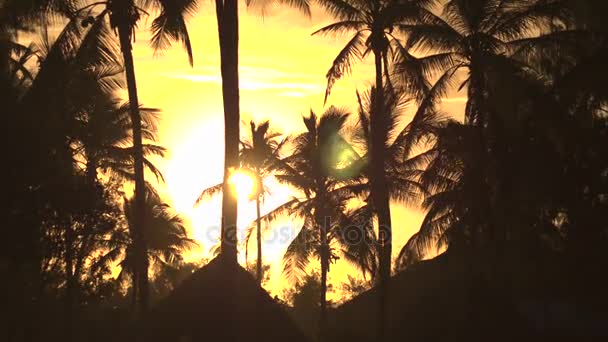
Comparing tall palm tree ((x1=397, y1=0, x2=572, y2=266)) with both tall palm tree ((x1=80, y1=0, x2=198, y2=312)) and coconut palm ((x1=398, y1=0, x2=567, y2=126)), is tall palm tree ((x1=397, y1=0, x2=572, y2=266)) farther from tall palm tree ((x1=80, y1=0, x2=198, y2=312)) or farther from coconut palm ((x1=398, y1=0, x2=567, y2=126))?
tall palm tree ((x1=80, y1=0, x2=198, y2=312))

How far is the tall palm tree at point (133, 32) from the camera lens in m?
17.5

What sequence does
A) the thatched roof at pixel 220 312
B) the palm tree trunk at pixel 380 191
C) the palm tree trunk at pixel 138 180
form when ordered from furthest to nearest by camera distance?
1. the palm tree trunk at pixel 380 191
2. the palm tree trunk at pixel 138 180
3. the thatched roof at pixel 220 312

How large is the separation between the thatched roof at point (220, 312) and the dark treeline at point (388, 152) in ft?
0.59

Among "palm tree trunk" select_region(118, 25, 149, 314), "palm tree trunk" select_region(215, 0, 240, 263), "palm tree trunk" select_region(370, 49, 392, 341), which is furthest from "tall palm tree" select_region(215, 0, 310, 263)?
"palm tree trunk" select_region(370, 49, 392, 341)

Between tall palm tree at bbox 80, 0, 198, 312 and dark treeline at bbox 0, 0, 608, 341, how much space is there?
0.04 metres

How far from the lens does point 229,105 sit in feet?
53.1

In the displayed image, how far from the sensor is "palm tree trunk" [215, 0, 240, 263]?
1591cm

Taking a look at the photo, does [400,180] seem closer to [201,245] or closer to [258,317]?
[258,317]

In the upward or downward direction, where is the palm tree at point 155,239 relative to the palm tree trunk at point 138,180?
upward

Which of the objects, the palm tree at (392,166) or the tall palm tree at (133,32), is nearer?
the tall palm tree at (133,32)

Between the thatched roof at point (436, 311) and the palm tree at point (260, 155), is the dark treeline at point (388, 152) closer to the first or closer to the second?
the thatched roof at point (436, 311)

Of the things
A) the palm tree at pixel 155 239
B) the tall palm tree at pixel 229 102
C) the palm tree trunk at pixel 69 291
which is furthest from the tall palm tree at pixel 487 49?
the palm tree at pixel 155 239

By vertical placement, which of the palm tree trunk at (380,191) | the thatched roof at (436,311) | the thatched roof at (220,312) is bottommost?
the thatched roof at (220,312)

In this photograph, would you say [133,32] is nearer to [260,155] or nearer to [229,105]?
[229,105]
